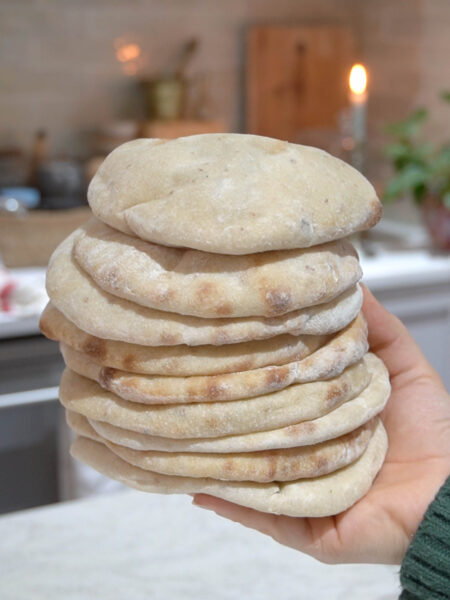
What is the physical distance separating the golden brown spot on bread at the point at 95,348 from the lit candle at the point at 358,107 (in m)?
1.55

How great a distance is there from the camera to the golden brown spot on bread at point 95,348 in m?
0.75

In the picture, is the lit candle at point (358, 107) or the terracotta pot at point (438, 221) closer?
the lit candle at point (358, 107)

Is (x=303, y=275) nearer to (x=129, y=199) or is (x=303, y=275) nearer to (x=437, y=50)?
(x=129, y=199)

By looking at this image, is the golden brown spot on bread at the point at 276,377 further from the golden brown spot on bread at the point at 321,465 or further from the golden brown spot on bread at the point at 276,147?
the golden brown spot on bread at the point at 276,147

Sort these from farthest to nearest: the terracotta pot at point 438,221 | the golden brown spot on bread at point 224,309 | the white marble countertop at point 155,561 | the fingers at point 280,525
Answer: the terracotta pot at point 438,221 < the white marble countertop at point 155,561 < the fingers at point 280,525 < the golden brown spot on bread at point 224,309

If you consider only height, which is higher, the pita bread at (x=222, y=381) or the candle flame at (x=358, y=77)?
the candle flame at (x=358, y=77)

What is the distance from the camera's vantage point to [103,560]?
1.09m

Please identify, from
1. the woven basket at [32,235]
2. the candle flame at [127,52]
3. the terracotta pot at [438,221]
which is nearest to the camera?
the woven basket at [32,235]

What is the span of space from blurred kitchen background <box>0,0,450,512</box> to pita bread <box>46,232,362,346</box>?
4.21 feet

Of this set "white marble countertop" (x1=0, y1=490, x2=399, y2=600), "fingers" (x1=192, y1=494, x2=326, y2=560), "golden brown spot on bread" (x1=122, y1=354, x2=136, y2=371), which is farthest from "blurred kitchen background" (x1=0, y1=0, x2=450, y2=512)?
"golden brown spot on bread" (x1=122, y1=354, x2=136, y2=371)

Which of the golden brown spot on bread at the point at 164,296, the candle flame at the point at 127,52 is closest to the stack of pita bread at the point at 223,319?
the golden brown spot on bread at the point at 164,296

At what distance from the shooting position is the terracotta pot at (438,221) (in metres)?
2.37

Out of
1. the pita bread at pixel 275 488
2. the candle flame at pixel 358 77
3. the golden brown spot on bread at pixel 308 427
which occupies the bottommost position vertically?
the pita bread at pixel 275 488

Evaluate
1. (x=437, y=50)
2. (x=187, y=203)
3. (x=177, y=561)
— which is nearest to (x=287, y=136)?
(x=437, y=50)
